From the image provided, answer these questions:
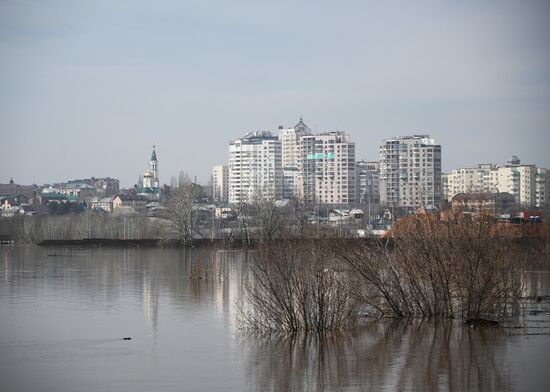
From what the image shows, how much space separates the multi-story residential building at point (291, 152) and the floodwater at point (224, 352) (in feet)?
480

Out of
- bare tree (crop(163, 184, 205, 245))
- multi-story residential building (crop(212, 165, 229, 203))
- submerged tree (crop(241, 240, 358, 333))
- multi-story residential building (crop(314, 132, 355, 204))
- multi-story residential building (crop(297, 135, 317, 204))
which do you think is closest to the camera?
submerged tree (crop(241, 240, 358, 333))

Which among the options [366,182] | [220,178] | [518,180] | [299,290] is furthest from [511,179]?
[299,290]

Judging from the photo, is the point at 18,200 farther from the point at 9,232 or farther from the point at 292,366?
the point at 292,366

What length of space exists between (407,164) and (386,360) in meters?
137

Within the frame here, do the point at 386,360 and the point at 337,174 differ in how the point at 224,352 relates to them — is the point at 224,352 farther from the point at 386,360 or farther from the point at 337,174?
the point at 337,174

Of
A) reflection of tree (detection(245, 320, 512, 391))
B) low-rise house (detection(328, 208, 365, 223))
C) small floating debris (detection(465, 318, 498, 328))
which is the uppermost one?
low-rise house (detection(328, 208, 365, 223))

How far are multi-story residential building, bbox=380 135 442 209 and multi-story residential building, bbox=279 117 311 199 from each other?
1950 centimetres

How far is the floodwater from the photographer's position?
14.7 metres

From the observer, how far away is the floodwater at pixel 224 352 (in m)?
14.7

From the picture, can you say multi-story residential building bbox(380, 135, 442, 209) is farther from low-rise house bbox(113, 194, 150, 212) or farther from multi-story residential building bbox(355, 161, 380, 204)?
low-rise house bbox(113, 194, 150, 212)

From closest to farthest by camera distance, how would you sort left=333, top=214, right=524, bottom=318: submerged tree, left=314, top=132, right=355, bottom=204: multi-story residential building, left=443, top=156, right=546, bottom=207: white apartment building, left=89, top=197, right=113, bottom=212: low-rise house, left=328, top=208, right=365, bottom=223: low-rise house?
1. left=333, top=214, right=524, bottom=318: submerged tree
2. left=328, top=208, right=365, bottom=223: low-rise house
3. left=443, top=156, right=546, bottom=207: white apartment building
4. left=89, top=197, right=113, bottom=212: low-rise house
5. left=314, top=132, right=355, bottom=204: multi-story residential building

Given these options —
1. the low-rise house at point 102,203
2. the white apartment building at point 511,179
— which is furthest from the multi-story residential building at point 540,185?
the low-rise house at point 102,203

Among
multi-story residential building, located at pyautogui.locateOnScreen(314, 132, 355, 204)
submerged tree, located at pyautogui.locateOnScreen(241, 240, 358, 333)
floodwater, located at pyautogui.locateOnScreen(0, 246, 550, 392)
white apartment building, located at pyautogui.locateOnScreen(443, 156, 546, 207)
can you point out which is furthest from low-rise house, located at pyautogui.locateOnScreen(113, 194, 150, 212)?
submerged tree, located at pyautogui.locateOnScreen(241, 240, 358, 333)

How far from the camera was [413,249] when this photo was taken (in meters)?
20.9
